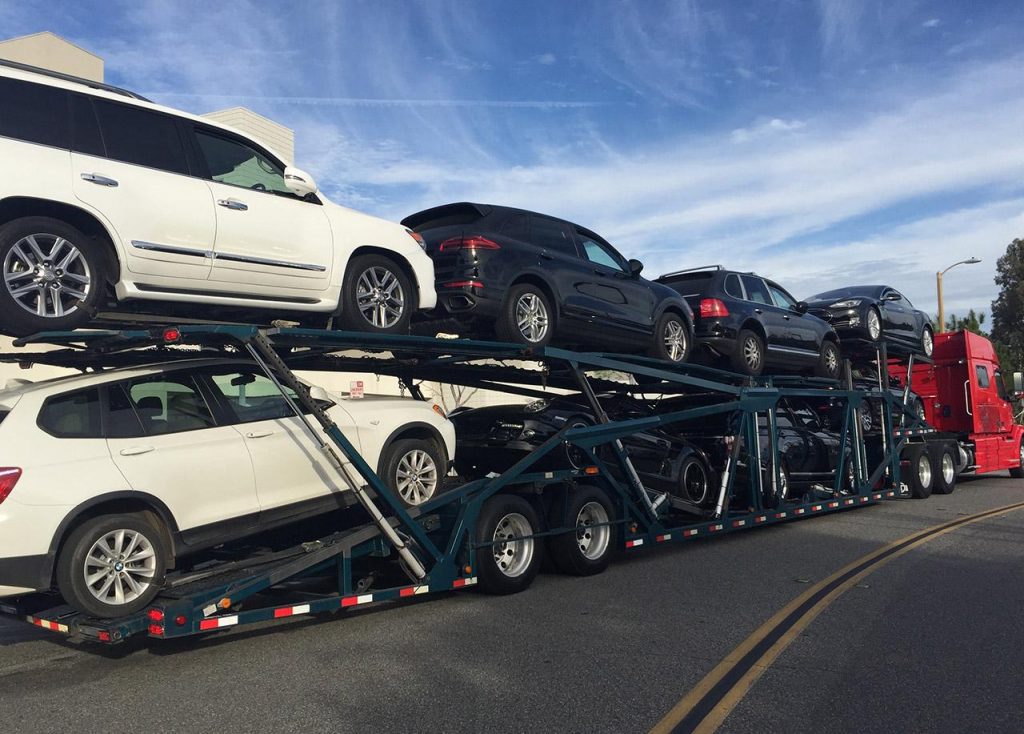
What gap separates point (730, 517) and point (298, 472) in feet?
19.8

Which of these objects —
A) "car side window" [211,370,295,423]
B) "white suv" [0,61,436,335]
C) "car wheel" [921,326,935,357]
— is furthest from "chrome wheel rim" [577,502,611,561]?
"car wheel" [921,326,935,357]

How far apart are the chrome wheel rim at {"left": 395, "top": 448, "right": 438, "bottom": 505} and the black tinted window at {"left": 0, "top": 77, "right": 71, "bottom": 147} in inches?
128

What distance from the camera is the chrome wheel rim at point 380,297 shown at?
715 centimetres

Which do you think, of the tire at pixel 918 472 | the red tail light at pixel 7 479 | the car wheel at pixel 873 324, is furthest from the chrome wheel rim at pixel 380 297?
the tire at pixel 918 472

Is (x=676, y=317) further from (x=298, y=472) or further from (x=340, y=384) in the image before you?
(x=298, y=472)

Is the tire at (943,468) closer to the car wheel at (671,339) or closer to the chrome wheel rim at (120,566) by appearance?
the car wheel at (671,339)

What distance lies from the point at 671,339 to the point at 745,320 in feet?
5.43

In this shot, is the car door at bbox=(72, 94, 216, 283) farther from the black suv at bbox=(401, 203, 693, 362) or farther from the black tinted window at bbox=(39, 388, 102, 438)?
the black suv at bbox=(401, 203, 693, 362)

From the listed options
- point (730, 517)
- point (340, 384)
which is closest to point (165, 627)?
point (340, 384)

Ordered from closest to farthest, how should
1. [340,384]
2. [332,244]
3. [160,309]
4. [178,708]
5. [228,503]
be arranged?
[178,708] < [228,503] < [160,309] < [332,244] < [340,384]

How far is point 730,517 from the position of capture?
34.7ft

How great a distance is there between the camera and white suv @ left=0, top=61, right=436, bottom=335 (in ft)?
17.4

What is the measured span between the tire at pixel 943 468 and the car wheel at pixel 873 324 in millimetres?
2530

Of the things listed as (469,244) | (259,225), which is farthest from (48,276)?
(469,244)
